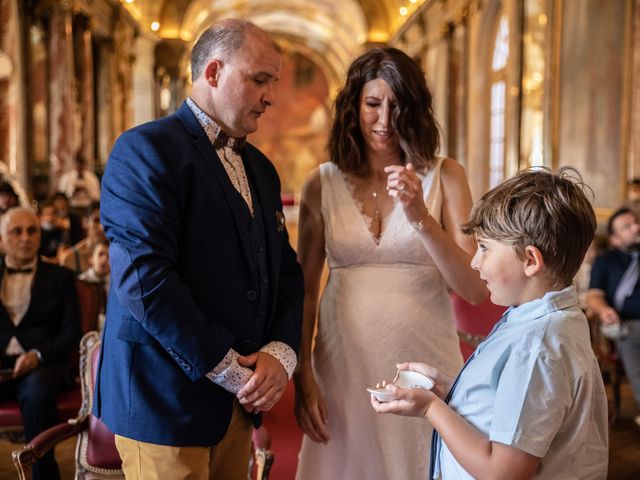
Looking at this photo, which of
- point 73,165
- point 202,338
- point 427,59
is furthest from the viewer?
point 427,59

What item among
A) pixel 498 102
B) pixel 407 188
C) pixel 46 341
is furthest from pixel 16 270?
pixel 498 102

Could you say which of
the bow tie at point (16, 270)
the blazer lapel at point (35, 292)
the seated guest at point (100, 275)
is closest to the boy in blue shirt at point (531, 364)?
the blazer lapel at point (35, 292)

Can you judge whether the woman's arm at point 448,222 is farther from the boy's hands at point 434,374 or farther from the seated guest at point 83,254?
the seated guest at point 83,254

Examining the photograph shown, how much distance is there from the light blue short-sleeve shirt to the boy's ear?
70mm

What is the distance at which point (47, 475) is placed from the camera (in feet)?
13.4

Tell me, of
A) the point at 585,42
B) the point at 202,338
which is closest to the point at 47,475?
the point at 202,338

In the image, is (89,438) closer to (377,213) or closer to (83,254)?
(377,213)

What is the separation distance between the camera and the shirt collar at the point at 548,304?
1594mm

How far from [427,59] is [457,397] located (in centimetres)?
1813

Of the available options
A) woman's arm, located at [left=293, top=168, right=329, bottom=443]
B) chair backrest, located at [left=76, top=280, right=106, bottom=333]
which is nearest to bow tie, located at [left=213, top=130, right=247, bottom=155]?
woman's arm, located at [left=293, top=168, right=329, bottom=443]

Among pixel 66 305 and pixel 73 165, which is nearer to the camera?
pixel 66 305

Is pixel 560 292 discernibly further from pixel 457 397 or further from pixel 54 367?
pixel 54 367

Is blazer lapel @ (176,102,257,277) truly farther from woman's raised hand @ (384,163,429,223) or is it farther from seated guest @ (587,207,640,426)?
seated guest @ (587,207,640,426)

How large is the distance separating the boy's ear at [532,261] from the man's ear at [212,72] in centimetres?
105
